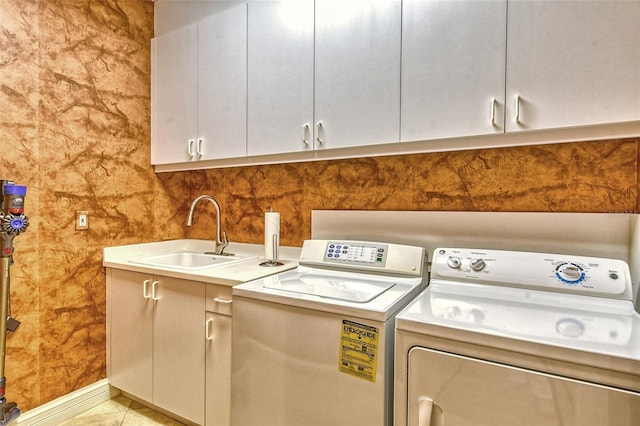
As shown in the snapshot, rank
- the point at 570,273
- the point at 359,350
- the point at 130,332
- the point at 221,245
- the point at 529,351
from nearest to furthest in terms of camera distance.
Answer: the point at 529,351
the point at 359,350
the point at 570,273
the point at 130,332
the point at 221,245

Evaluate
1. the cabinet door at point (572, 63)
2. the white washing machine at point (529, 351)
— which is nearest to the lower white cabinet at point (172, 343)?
the white washing machine at point (529, 351)

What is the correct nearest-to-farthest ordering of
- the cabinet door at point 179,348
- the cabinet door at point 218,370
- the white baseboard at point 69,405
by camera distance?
the cabinet door at point 218,370
the cabinet door at point 179,348
the white baseboard at point 69,405

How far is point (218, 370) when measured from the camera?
5.65 feet

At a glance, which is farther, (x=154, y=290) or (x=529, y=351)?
(x=154, y=290)

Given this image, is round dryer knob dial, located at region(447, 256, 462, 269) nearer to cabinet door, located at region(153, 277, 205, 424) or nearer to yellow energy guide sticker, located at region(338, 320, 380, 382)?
yellow energy guide sticker, located at region(338, 320, 380, 382)

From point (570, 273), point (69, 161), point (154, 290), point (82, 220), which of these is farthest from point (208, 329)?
point (570, 273)

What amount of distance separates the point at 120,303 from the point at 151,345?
14.6 inches

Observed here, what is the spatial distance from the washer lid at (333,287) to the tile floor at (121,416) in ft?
3.98

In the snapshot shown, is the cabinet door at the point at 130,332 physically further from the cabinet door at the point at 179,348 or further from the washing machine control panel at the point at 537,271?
the washing machine control panel at the point at 537,271

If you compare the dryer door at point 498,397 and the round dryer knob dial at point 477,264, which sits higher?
the round dryer knob dial at point 477,264

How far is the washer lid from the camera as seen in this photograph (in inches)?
51.8

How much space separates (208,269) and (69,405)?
1.22 m

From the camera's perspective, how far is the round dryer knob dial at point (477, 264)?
146 cm

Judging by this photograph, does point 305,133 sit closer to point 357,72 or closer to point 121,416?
point 357,72
